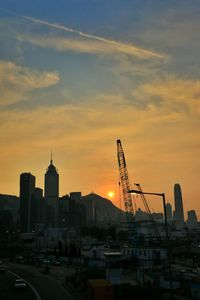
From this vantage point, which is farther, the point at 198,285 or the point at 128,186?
the point at 128,186

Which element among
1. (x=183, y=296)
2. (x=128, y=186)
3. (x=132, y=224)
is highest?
(x=128, y=186)

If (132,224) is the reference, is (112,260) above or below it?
below

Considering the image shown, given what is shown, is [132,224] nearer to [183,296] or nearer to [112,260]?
[112,260]

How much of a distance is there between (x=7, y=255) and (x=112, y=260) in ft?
416

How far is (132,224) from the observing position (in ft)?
584

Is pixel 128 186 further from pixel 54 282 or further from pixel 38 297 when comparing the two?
pixel 38 297

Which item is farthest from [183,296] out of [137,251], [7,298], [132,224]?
[132,224]

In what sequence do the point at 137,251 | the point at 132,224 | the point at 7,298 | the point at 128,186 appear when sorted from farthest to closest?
the point at 132,224 → the point at 128,186 → the point at 137,251 → the point at 7,298

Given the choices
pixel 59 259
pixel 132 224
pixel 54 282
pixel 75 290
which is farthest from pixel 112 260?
pixel 132 224

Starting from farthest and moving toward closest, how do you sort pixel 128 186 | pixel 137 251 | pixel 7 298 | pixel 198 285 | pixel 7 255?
pixel 7 255
pixel 128 186
pixel 137 251
pixel 7 298
pixel 198 285

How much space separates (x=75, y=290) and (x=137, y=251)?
55267 mm

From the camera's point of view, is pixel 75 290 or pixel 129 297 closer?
pixel 129 297

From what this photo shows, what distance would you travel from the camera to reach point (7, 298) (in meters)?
57.8

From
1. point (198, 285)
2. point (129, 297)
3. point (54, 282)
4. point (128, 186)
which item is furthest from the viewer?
point (128, 186)
